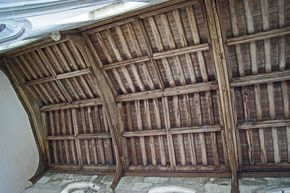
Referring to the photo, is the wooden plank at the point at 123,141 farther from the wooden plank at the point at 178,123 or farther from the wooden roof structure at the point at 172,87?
the wooden plank at the point at 178,123

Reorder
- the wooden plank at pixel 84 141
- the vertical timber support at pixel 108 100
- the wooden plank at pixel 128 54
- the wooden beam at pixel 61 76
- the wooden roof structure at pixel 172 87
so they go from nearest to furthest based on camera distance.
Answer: the wooden roof structure at pixel 172 87
the wooden plank at pixel 128 54
the vertical timber support at pixel 108 100
the wooden beam at pixel 61 76
the wooden plank at pixel 84 141

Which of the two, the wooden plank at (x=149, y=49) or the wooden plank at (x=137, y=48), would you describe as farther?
the wooden plank at (x=137, y=48)

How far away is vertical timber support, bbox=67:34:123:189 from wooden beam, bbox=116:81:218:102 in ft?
0.76

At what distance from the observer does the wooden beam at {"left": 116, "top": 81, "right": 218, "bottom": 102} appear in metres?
4.78

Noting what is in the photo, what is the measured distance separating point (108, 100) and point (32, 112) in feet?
7.39

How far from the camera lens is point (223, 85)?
4.52 meters

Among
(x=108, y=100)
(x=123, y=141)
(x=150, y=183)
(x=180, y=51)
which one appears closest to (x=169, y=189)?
(x=150, y=183)

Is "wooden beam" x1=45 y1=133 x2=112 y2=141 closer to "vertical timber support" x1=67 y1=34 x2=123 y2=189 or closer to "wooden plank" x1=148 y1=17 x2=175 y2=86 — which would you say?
"vertical timber support" x1=67 y1=34 x2=123 y2=189

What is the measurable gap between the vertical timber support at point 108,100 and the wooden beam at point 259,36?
2.51m

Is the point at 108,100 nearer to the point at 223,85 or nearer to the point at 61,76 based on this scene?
the point at 61,76

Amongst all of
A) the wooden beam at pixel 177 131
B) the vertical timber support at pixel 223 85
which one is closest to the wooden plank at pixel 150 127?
the wooden beam at pixel 177 131

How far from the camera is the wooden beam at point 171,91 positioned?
4781 mm

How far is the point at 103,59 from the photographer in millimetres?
5180

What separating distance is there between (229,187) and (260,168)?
2.33 feet
